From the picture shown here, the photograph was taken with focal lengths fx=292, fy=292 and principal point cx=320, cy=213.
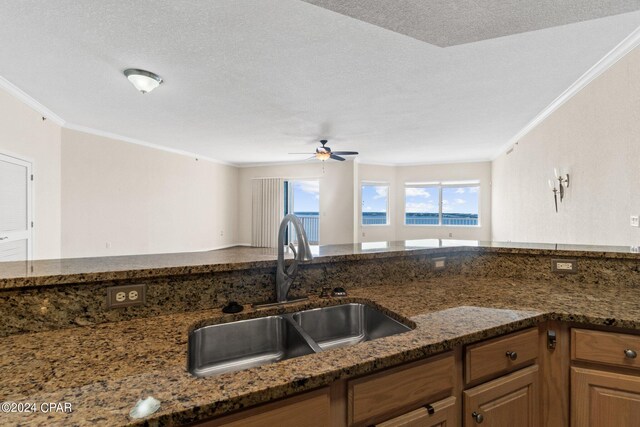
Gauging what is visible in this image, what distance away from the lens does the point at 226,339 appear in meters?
1.08

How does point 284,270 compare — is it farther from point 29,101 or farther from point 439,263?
point 29,101

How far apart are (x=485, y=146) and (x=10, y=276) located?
23.5 feet

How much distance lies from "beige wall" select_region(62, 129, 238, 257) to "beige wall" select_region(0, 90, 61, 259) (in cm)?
20

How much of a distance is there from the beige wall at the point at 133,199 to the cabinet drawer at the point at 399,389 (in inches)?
224

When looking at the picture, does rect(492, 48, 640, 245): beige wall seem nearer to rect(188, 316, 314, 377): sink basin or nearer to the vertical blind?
rect(188, 316, 314, 377): sink basin

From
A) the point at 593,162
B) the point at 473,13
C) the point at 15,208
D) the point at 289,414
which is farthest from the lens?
the point at 15,208

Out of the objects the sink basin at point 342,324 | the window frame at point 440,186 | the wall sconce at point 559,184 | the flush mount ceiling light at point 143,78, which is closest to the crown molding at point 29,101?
the flush mount ceiling light at point 143,78

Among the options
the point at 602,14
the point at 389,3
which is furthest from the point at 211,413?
the point at 602,14

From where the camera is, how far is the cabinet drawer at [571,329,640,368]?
1028mm

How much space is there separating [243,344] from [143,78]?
114 inches

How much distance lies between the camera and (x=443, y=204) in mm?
8375

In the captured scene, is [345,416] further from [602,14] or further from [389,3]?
[602,14]

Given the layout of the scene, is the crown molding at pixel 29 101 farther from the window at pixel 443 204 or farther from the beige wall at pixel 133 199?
the window at pixel 443 204

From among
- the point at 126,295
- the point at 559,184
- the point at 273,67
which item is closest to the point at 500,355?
the point at 126,295
